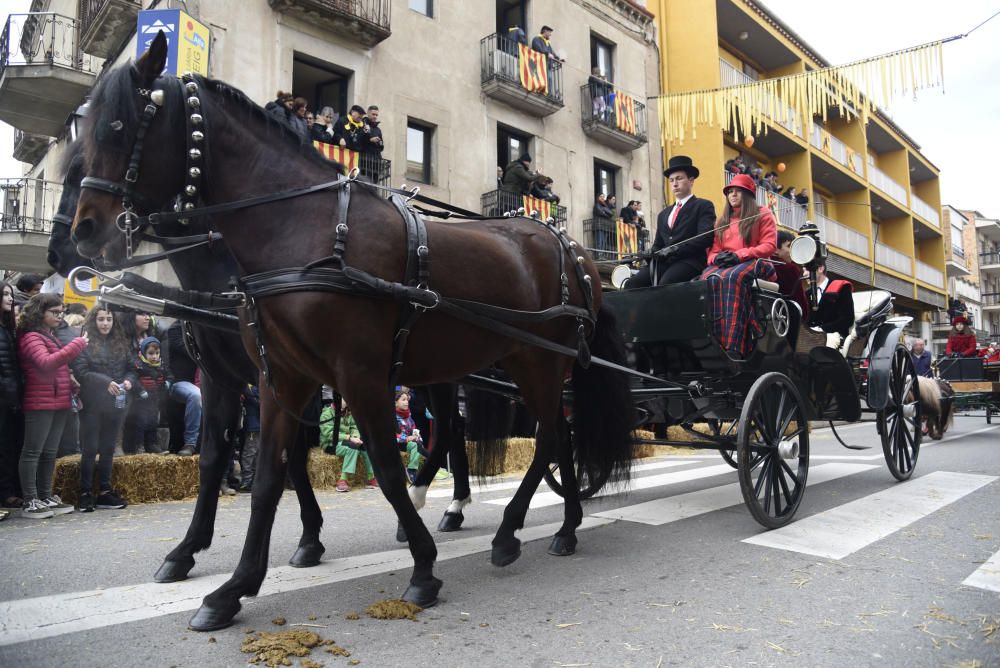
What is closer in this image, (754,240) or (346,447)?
(754,240)

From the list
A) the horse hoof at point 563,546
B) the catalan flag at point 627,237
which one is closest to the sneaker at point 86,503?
the horse hoof at point 563,546

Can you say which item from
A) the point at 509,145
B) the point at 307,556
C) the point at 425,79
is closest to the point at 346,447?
the point at 307,556

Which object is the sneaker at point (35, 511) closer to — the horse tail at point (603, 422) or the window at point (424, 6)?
the horse tail at point (603, 422)

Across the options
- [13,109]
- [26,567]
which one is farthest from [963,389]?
[13,109]

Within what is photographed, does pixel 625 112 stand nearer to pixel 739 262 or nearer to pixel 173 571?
pixel 739 262

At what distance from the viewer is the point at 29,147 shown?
56.9 feet

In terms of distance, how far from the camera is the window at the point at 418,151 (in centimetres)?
1406

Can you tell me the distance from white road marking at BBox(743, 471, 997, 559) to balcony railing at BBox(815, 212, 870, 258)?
18.8 metres

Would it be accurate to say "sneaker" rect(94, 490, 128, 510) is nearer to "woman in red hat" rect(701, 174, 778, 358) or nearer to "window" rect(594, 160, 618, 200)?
"woman in red hat" rect(701, 174, 778, 358)

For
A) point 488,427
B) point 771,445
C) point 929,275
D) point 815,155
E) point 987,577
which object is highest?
point 815,155

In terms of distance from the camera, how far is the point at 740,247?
5.10 m

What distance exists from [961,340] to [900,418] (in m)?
9.08

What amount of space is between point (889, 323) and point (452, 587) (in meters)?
5.18

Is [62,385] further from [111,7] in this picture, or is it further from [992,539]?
[111,7]
